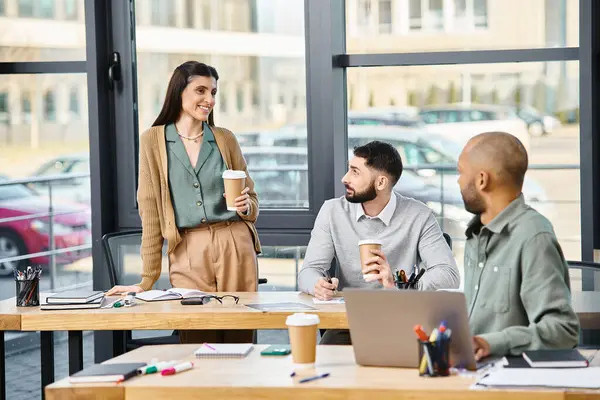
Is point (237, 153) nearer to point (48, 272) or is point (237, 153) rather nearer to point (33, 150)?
point (33, 150)

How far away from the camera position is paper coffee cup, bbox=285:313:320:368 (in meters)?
2.69

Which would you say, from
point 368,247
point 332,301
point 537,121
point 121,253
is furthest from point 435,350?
point 537,121

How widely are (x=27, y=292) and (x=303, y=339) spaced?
63.0 inches

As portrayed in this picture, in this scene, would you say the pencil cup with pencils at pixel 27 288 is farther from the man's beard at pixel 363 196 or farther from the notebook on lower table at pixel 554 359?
the notebook on lower table at pixel 554 359

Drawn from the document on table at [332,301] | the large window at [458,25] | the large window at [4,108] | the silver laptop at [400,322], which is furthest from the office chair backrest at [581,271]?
the large window at [4,108]

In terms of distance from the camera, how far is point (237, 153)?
4.54 meters

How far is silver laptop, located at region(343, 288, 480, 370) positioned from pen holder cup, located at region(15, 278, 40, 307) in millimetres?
1705

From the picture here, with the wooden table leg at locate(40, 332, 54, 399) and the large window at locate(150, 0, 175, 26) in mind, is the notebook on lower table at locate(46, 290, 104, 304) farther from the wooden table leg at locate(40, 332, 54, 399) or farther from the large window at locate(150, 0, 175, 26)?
the large window at locate(150, 0, 175, 26)

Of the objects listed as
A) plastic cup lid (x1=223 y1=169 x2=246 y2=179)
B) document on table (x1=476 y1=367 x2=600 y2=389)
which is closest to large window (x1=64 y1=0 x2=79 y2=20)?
plastic cup lid (x1=223 y1=169 x2=246 y2=179)

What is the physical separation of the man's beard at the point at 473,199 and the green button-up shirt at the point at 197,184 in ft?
5.77

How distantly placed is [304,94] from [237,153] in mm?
1092

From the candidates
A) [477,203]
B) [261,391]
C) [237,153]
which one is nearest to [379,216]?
[237,153]

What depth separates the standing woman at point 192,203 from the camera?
441 cm

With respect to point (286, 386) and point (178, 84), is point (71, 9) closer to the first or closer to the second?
point (178, 84)
